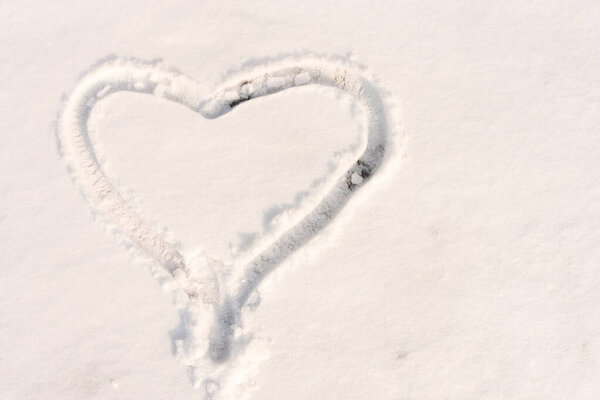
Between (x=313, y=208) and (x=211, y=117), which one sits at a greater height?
(x=211, y=117)

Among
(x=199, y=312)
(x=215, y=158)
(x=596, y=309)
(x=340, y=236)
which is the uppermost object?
(x=215, y=158)

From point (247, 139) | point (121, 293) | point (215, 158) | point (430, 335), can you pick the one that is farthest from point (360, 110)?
point (121, 293)

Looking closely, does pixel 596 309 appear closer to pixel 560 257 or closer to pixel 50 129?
pixel 560 257

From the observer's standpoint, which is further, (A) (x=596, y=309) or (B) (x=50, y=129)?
(B) (x=50, y=129)
